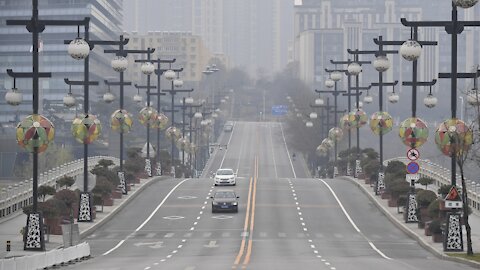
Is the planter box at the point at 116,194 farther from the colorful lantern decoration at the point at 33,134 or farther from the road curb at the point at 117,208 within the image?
the colorful lantern decoration at the point at 33,134

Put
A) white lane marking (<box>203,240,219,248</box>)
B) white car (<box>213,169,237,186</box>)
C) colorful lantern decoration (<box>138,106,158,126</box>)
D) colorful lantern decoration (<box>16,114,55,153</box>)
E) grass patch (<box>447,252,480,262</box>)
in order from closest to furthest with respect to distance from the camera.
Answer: grass patch (<box>447,252,480,262</box>), colorful lantern decoration (<box>16,114,55,153</box>), white lane marking (<box>203,240,219,248</box>), colorful lantern decoration (<box>138,106,158,126</box>), white car (<box>213,169,237,186</box>)

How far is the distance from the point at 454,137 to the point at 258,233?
16.4 meters

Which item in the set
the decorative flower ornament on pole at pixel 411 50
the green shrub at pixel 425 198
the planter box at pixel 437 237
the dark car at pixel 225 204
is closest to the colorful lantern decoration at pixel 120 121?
the dark car at pixel 225 204

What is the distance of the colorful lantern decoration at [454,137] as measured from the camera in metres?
48.8

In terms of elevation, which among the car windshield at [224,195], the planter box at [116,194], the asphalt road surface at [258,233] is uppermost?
the car windshield at [224,195]

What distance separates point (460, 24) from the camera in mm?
47688

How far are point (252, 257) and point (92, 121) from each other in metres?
18.3

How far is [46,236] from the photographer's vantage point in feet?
190

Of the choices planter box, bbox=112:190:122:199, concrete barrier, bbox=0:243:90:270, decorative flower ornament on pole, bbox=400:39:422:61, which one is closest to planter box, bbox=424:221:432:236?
decorative flower ornament on pole, bbox=400:39:422:61

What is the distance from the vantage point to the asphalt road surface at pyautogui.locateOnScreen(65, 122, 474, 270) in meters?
46.5

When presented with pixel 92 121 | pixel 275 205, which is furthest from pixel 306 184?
pixel 92 121

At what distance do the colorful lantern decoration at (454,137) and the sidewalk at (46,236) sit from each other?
16.5 m

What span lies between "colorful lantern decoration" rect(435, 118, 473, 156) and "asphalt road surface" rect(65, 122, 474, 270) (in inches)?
171

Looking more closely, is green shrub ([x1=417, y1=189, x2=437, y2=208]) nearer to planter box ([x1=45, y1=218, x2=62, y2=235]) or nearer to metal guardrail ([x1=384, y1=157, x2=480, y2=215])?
metal guardrail ([x1=384, y1=157, x2=480, y2=215])
